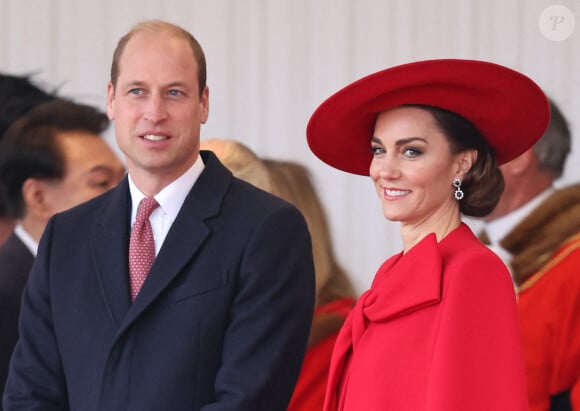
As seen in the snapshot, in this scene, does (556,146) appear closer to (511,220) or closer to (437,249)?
(511,220)

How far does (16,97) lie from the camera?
13.4 feet

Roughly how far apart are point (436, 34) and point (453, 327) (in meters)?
1.92

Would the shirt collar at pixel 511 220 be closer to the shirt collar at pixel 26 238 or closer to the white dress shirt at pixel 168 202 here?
the white dress shirt at pixel 168 202

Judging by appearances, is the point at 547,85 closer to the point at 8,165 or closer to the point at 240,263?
the point at 240,263

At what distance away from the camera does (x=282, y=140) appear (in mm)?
3779

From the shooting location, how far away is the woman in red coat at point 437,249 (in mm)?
1830

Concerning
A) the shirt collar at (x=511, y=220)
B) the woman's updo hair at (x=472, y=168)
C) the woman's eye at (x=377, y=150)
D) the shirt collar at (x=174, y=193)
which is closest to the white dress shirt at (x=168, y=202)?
the shirt collar at (x=174, y=193)

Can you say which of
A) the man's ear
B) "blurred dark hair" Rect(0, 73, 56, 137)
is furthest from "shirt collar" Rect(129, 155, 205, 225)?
"blurred dark hair" Rect(0, 73, 56, 137)

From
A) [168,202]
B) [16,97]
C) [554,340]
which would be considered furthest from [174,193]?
[16,97]

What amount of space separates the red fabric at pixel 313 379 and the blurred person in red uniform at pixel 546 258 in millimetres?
584

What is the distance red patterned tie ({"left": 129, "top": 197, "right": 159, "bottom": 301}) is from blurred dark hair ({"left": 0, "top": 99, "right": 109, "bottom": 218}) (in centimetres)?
178

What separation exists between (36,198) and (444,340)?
2.43 m

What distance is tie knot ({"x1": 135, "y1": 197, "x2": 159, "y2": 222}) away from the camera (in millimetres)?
2277

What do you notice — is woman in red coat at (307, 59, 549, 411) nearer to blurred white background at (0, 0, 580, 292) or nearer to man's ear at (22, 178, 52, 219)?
blurred white background at (0, 0, 580, 292)
